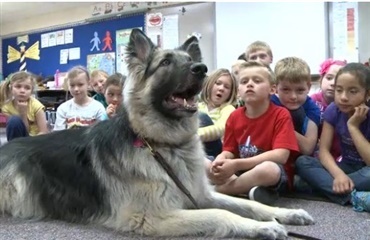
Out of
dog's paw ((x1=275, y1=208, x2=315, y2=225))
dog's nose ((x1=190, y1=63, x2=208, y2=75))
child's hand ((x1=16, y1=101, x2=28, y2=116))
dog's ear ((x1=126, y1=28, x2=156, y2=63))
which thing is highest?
dog's ear ((x1=126, y1=28, x2=156, y2=63))

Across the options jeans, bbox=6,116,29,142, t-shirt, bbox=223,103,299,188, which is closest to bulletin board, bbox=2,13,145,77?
jeans, bbox=6,116,29,142

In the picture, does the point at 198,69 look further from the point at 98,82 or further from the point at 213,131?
the point at 98,82

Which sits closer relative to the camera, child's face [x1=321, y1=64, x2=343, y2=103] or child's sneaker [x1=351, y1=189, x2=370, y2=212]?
child's sneaker [x1=351, y1=189, x2=370, y2=212]

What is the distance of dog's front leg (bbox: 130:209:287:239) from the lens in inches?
61.3

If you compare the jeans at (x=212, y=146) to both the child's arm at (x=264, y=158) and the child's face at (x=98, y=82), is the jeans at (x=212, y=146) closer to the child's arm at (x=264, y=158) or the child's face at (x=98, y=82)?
the child's arm at (x=264, y=158)

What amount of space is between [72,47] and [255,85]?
266 inches

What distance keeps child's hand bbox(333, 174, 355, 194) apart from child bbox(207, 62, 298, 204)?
0.28m

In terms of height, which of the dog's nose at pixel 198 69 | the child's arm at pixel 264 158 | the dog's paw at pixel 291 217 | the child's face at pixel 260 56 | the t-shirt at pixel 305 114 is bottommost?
the dog's paw at pixel 291 217

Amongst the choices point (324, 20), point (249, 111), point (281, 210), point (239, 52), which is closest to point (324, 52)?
point (324, 20)

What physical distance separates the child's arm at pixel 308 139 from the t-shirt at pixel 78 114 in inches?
64.8

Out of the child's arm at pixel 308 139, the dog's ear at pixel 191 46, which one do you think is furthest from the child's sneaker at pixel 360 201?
the dog's ear at pixel 191 46

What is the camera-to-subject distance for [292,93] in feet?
8.38

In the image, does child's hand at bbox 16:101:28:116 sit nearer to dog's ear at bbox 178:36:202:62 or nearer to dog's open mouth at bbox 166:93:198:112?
dog's ear at bbox 178:36:202:62

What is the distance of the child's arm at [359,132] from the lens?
2135mm
